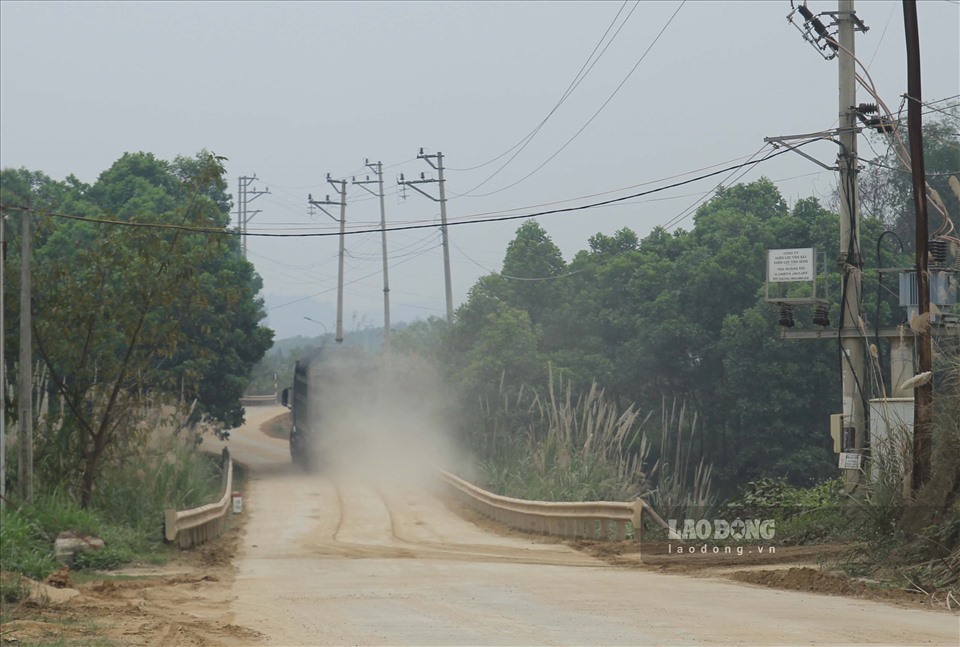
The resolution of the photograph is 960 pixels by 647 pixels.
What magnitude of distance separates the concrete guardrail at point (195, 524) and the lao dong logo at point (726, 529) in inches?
350

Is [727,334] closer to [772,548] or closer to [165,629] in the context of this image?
[772,548]

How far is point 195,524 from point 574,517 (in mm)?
7359

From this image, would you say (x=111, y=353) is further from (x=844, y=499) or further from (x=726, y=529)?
(x=844, y=499)

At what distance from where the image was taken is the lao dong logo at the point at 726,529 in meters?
19.6

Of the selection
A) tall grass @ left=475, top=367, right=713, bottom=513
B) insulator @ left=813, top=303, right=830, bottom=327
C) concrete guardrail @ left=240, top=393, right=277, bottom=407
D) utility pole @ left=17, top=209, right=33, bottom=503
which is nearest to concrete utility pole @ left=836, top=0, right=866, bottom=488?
insulator @ left=813, top=303, right=830, bottom=327

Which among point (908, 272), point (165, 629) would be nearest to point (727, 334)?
point (908, 272)

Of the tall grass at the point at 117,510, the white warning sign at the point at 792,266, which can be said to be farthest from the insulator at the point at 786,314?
the tall grass at the point at 117,510

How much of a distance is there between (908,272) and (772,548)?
544 centimetres

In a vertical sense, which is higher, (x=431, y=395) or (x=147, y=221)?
(x=147, y=221)

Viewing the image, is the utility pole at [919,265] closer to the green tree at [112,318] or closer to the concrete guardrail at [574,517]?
the concrete guardrail at [574,517]

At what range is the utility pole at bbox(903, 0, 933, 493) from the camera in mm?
14836

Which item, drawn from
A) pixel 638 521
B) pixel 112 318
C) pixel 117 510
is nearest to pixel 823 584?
pixel 638 521

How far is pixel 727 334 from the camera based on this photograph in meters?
43.5

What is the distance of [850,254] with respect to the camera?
1947 cm
